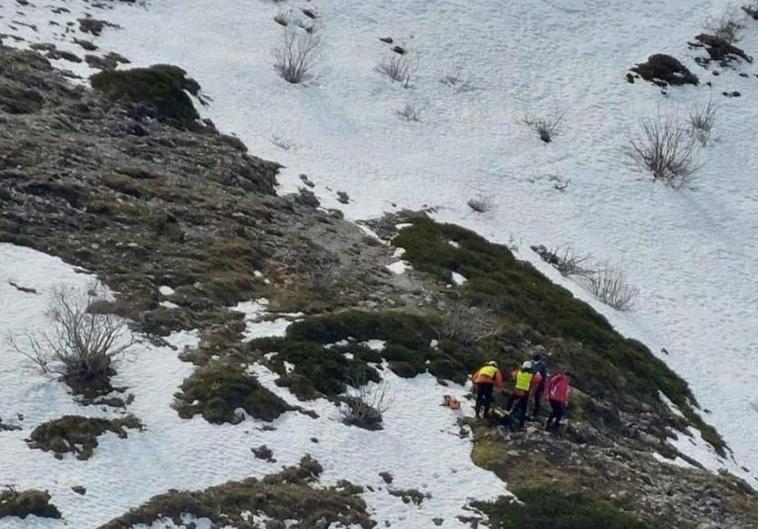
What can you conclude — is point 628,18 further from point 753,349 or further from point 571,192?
point 753,349

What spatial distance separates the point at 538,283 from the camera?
93.1 feet

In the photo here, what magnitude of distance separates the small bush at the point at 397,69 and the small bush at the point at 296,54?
7.72 ft

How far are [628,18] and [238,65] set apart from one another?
17998 mm

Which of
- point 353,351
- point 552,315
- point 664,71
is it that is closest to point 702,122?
point 664,71

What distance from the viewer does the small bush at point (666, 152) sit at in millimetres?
37312

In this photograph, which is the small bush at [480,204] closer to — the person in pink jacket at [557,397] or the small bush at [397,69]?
the small bush at [397,69]

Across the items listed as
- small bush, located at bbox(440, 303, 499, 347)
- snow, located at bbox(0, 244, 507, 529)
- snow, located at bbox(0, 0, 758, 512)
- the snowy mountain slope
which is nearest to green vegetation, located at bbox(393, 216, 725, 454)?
small bush, located at bbox(440, 303, 499, 347)

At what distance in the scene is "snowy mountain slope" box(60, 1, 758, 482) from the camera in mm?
31297

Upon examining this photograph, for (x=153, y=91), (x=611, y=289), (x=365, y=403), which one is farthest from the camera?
(x=153, y=91)

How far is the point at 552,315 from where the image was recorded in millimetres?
26516

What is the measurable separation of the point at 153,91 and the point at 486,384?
1521 centimetres

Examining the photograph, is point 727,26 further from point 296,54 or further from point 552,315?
point 552,315

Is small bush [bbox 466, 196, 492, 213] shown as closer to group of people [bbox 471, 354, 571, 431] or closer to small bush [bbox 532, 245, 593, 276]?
small bush [bbox 532, 245, 593, 276]

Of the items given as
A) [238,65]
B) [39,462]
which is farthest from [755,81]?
[39,462]
